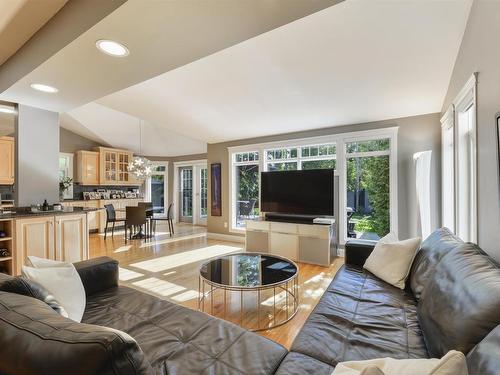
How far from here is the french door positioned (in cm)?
832

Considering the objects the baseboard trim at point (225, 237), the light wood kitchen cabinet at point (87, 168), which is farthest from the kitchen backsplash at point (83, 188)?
the baseboard trim at point (225, 237)

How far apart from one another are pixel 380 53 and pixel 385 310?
2.44 metres

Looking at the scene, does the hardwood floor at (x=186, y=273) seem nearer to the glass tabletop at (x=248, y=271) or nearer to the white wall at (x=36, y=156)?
the glass tabletop at (x=248, y=271)

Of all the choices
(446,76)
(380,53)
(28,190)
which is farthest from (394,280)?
(28,190)

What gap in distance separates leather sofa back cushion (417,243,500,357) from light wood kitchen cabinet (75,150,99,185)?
26.1 ft

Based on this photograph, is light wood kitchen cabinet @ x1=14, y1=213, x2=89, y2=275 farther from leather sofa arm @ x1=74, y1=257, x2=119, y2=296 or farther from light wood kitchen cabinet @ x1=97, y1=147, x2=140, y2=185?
light wood kitchen cabinet @ x1=97, y1=147, x2=140, y2=185

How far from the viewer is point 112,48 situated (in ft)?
6.13

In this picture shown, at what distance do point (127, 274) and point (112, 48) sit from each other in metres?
2.94

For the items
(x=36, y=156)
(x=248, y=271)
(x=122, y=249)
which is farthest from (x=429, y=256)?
(x=122, y=249)

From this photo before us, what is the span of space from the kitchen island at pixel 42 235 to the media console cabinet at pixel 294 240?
8.87 ft

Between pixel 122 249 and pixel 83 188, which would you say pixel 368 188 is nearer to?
pixel 122 249

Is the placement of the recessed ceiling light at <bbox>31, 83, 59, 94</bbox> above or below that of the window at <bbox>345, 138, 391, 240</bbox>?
above

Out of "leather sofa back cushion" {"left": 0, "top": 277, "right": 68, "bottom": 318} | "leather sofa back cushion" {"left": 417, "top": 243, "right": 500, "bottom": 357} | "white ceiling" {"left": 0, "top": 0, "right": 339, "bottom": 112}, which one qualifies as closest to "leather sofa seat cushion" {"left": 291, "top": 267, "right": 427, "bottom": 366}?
"leather sofa back cushion" {"left": 417, "top": 243, "right": 500, "bottom": 357}

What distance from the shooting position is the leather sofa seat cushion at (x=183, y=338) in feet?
3.71
